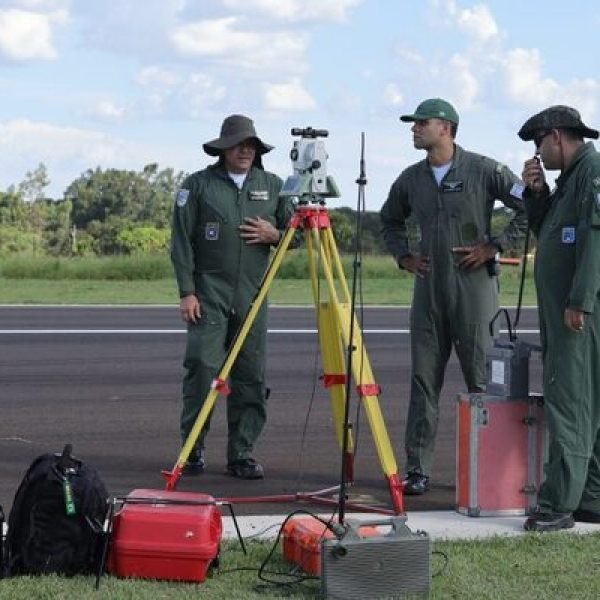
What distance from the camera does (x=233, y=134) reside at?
353 inches

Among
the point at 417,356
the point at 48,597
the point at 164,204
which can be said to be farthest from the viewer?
the point at 164,204

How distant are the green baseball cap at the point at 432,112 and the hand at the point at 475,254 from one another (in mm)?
753

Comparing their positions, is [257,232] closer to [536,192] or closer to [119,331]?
[536,192]

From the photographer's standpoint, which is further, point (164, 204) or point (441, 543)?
point (164, 204)

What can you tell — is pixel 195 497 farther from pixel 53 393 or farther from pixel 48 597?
pixel 53 393

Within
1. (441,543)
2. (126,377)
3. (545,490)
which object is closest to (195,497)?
(441,543)

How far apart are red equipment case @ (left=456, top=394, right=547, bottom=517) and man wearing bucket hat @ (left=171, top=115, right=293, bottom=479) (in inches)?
66.0

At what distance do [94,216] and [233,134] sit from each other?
66.2 m

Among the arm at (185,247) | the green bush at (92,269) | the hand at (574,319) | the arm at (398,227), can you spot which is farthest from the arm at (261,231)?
the green bush at (92,269)

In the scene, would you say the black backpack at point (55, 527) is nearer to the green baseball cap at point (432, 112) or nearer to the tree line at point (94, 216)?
the green baseball cap at point (432, 112)

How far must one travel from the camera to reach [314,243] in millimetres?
7949

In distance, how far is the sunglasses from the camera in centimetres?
767

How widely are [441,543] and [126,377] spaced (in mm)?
8034

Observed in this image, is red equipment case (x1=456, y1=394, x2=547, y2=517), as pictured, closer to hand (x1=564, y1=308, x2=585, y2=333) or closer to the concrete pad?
the concrete pad
